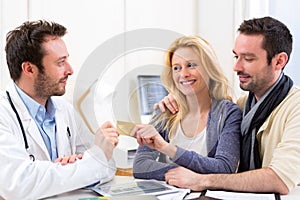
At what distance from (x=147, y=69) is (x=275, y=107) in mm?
549

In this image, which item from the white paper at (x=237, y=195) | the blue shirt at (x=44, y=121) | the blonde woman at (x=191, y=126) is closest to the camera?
the white paper at (x=237, y=195)

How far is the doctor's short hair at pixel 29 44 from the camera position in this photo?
1.52 m

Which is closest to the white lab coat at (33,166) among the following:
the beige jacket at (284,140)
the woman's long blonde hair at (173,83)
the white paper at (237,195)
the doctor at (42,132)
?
the doctor at (42,132)

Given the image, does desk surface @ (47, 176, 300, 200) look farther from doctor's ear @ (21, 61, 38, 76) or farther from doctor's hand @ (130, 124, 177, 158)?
doctor's ear @ (21, 61, 38, 76)

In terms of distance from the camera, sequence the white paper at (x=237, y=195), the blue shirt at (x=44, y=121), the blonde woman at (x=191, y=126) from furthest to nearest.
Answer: the blue shirt at (x=44, y=121)
the blonde woman at (x=191, y=126)
the white paper at (x=237, y=195)

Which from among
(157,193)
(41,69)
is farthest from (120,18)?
(157,193)

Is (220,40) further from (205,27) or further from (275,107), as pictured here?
(275,107)

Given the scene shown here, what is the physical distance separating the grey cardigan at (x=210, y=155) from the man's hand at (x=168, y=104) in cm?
8

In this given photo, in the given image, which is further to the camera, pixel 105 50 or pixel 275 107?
pixel 275 107

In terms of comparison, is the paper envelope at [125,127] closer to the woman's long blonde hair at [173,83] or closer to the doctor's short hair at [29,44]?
the woman's long blonde hair at [173,83]

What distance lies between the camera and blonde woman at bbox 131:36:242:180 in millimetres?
1241

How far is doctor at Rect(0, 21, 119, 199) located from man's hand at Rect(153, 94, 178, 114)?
15cm

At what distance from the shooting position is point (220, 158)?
53.0 inches

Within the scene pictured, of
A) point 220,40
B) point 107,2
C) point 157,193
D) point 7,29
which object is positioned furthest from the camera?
point 220,40
